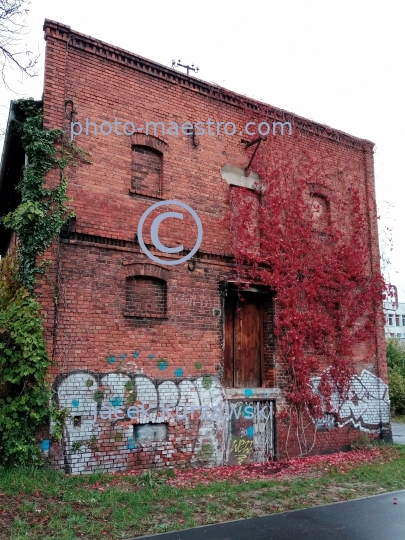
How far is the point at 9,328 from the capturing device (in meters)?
9.06

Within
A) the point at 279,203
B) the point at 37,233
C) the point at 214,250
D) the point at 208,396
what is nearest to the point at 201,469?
the point at 208,396

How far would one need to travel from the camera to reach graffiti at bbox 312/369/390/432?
513 inches

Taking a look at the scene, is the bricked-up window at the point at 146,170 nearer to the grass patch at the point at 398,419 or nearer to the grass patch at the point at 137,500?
the grass patch at the point at 137,500

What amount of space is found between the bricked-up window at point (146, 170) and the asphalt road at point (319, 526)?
688cm

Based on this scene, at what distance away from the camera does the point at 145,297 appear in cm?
1070

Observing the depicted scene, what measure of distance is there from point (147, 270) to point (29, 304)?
2.53 meters

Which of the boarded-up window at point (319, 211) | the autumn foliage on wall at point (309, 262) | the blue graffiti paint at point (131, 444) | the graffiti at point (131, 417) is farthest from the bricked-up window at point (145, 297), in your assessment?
the boarded-up window at point (319, 211)

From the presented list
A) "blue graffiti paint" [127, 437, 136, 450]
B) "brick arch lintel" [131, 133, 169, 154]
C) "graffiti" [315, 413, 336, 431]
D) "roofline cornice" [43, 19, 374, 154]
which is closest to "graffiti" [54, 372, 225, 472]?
"blue graffiti paint" [127, 437, 136, 450]

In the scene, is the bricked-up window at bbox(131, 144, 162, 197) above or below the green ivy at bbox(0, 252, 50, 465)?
above

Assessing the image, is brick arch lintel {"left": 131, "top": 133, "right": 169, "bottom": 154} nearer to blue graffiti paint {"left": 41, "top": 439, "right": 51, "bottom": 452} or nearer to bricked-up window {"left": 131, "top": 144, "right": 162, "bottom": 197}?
bricked-up window {"left": 131, "top": 144, "right": 162, "bottom": 197}

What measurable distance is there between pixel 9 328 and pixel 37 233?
1.84 metres

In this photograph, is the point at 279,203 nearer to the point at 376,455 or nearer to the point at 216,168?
the point at 216,168

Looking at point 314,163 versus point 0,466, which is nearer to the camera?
point 0,466

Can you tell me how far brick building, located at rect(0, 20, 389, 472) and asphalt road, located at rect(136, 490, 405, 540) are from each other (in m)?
3.38
